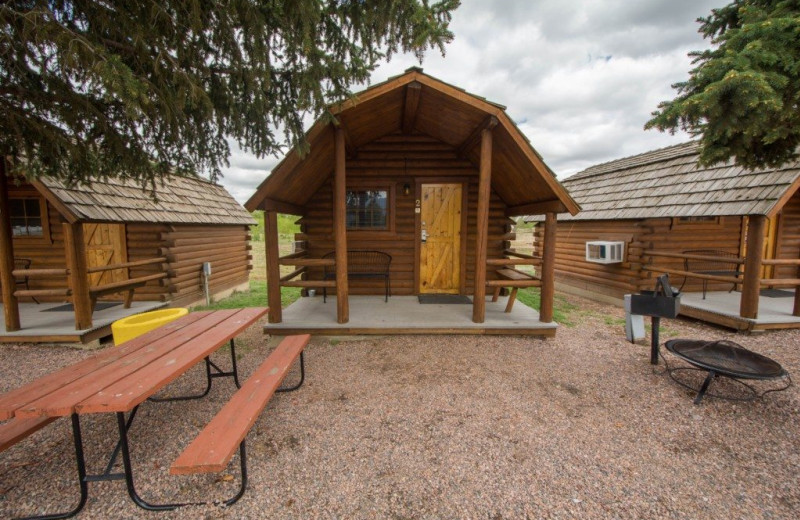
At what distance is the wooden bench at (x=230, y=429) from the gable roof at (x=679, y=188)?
6.29m

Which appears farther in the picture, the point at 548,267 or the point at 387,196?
the point at 387,196

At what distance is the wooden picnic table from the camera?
1714mm

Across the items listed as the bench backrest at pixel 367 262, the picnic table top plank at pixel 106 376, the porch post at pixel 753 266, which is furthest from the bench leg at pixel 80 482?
the porch post at pixel 753 266

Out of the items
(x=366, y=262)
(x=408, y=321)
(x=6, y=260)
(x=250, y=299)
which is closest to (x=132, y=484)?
(x=408, y=321)

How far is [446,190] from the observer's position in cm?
673

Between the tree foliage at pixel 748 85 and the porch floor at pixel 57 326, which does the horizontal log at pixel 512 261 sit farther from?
the porch floor at pixel 57 326

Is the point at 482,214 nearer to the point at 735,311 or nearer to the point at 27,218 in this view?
the point at 735,311

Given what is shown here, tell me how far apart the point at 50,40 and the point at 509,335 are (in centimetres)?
598

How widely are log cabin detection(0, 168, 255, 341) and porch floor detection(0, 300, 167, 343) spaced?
0.07ft

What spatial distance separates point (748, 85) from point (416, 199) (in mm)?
4756

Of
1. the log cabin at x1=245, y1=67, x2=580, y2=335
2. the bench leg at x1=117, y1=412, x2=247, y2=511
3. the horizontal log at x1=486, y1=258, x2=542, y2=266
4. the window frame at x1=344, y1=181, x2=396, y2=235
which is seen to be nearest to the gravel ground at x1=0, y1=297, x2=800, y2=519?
the bench leg at x1=117, y1=412, x2=247, y2=511

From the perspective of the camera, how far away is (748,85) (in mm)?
2773

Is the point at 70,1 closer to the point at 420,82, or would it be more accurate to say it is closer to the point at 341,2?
the point at 341,2

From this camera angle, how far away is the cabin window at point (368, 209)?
22.2 ft
